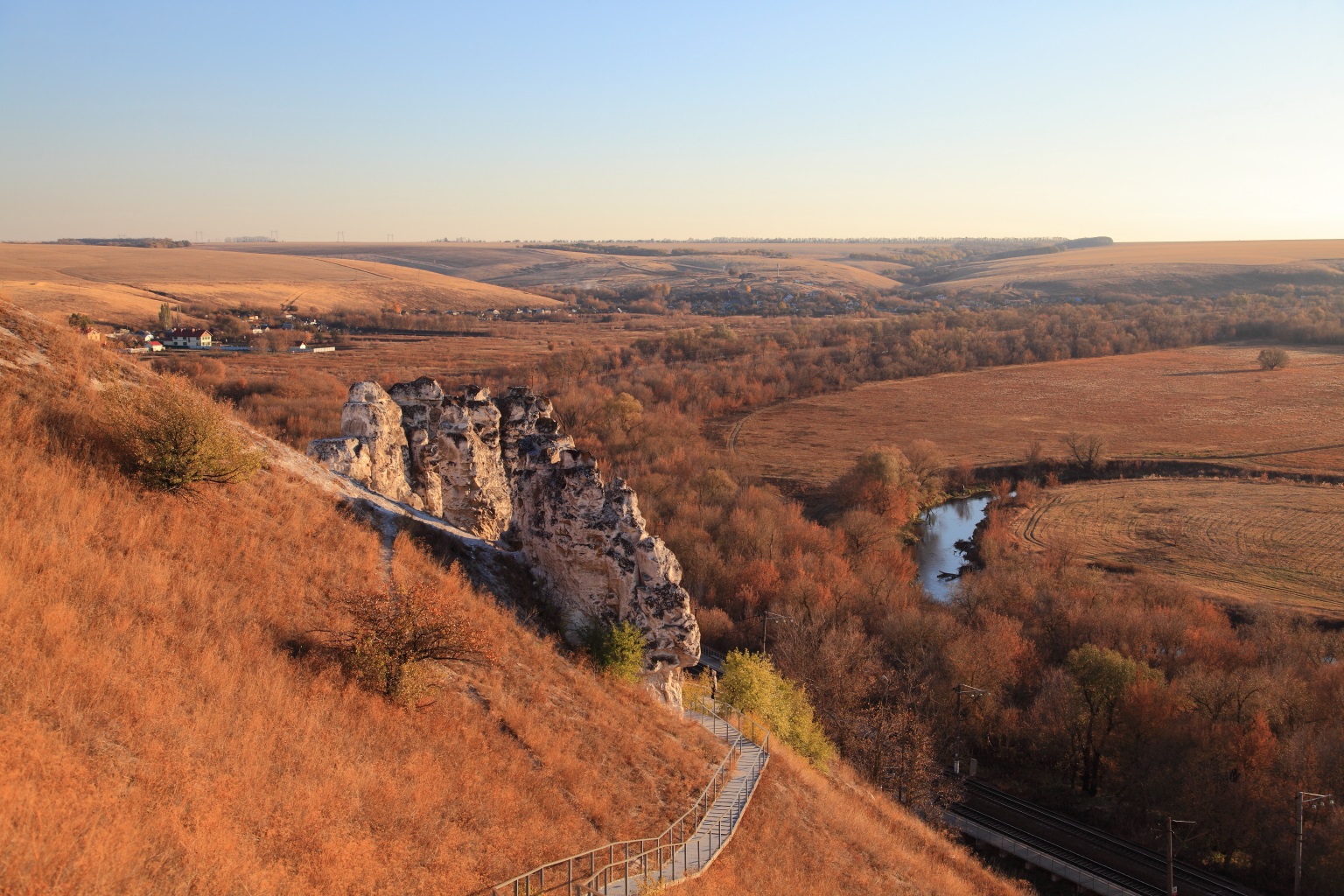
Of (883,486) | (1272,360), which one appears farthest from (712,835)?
(1272,360)

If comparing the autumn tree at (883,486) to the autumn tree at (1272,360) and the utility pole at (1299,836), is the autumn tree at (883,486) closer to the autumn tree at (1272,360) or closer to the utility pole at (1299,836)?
the utility pole at (1299,836)

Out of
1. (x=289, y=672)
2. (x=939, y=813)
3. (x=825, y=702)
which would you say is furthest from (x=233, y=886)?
(x=825, y=702)

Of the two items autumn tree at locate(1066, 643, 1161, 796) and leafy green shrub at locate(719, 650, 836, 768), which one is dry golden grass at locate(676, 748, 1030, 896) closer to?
leafy green shrub at locate(719, 650, 836, 768)

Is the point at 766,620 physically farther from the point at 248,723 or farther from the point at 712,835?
the point at 248,723

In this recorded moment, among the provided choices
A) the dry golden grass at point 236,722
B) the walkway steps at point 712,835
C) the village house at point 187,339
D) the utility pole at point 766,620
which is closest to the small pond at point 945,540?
the utility pole at point 766,620

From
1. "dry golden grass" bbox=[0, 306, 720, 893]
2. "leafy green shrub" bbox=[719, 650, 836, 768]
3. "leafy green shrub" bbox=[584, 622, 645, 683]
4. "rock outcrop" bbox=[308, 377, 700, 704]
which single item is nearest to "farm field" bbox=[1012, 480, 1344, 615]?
"leafy green shrub" bbox=[719, 650, 836, 768]

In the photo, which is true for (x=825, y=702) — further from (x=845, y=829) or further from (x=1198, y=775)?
(x=845, y=829)
